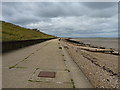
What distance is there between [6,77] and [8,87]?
2.72 feet

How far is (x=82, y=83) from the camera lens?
3758mm

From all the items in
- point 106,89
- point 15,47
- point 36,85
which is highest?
point 15,47

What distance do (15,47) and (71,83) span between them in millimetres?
10161

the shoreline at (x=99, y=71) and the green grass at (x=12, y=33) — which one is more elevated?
the green grass at (x=12, y=33)

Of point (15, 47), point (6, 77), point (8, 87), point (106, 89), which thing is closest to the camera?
point (8, 87)

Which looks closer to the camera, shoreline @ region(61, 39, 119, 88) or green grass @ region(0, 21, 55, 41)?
shoreline @ region(61, 39, 119, 88)

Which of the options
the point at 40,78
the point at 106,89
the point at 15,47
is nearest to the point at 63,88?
the point at 40,78

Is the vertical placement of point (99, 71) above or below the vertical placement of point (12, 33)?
below

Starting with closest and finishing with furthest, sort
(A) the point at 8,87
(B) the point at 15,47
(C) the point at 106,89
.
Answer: (A) the point at 8,87, (C) the point at 106,89, (B) the point at 15,47

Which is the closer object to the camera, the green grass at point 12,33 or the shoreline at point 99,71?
the shoreline at point 99,71

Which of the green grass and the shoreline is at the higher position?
the green grass

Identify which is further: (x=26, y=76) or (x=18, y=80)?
(x=26, y=76)

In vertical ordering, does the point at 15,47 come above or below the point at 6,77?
above

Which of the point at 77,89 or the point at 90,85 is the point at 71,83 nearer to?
the point at 77,89
